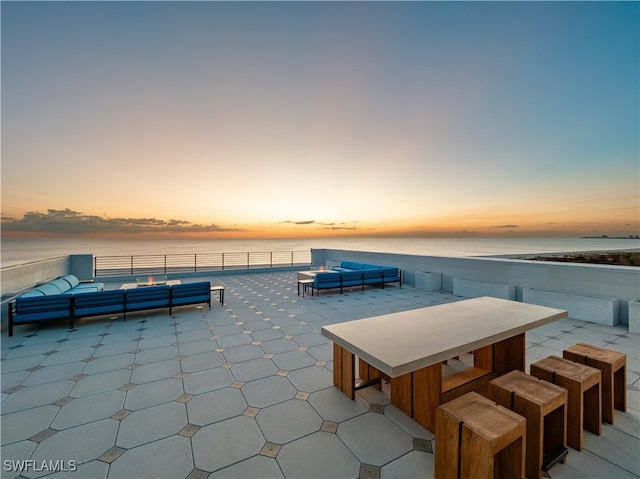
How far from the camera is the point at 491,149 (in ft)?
39.4

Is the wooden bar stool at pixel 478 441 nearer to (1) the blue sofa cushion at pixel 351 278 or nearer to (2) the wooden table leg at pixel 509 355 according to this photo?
(2) the wooden table leg at pixel 509 355

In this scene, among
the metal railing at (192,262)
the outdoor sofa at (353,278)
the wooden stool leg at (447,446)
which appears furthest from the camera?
the metal railing at (192,262)

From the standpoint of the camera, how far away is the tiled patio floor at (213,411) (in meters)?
2.15

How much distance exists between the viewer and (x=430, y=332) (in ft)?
8.48

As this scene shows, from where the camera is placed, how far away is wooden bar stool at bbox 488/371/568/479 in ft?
6.55

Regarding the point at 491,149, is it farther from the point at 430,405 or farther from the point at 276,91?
the point at 430,405

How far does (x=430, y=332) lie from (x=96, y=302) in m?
7.09

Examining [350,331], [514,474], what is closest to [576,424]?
[514,474]

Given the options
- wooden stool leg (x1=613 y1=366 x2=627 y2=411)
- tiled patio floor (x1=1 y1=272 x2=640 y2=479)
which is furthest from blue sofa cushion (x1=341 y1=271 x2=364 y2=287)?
wooden stool leg (x1=613 y1=366 x2=627 y2=411)

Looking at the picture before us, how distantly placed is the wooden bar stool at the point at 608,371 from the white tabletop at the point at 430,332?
1.44 ft

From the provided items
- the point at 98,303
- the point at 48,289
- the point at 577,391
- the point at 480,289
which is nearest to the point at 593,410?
the point at 577,391

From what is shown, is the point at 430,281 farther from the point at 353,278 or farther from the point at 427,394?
the point at 427,394

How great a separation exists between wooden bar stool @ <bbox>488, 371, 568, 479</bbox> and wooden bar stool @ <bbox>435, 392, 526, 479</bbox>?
356mm

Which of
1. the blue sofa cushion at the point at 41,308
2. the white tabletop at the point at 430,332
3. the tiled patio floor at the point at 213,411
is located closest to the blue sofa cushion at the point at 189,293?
the tiled patio floor at the point at 213,411
